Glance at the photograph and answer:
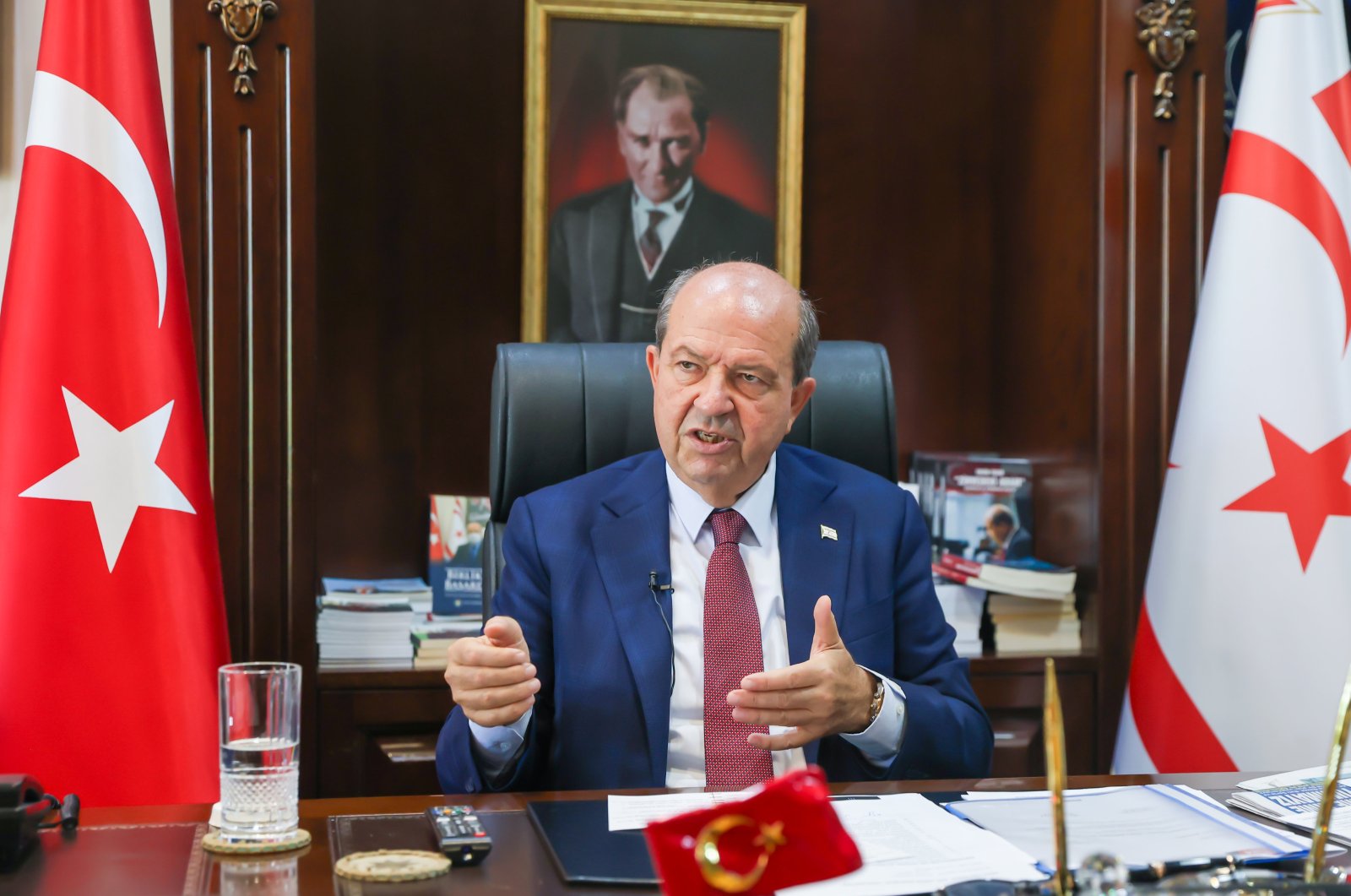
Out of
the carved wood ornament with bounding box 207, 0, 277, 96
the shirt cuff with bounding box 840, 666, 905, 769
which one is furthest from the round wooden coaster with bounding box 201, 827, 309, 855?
the carved wood ornament with bounding box 207, 0, 277, 96

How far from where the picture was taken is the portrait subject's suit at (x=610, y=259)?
3.01m

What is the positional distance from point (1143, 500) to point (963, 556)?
0.42 meters

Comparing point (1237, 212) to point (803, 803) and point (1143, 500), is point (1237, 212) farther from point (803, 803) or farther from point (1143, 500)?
point (803, 803)

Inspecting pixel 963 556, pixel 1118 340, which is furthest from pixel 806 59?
pixel 963 556

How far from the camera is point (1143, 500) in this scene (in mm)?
2826

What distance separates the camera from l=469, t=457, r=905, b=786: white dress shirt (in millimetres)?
1663

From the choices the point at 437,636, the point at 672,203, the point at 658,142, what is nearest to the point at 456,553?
the point at 437,636

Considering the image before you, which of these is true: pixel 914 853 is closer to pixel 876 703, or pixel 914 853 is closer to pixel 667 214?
pixel 876 703

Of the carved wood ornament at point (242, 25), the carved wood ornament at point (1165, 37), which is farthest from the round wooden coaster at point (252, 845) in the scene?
the carved wood ornament at point (1165, 37)

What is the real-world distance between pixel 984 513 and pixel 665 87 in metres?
1.27

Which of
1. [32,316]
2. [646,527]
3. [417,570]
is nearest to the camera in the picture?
[646,527]

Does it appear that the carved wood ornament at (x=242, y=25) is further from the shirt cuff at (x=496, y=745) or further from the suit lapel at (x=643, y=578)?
the shirt cuff at (x=496, y=745)

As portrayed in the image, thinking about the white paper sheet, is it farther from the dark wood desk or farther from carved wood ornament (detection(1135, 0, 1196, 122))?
carved wood ornament (detection(1135, 0, 1196, 122))

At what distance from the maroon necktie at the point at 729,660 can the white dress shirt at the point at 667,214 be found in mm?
1346
